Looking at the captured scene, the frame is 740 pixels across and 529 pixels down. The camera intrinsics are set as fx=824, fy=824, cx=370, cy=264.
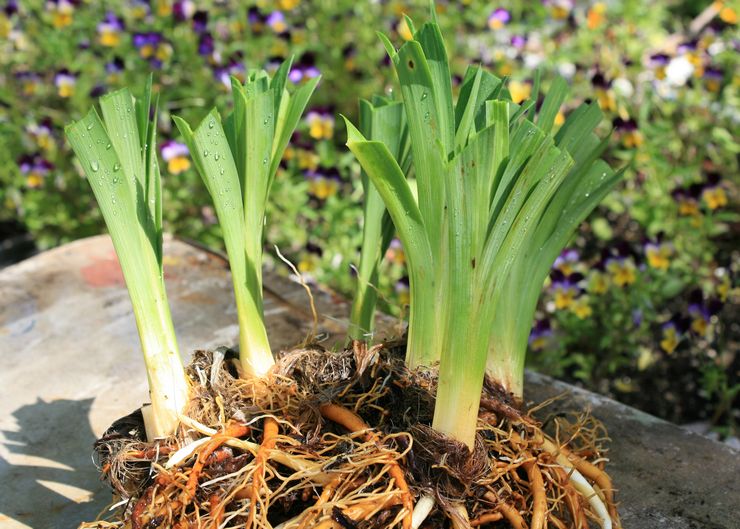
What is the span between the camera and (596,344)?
231 cm

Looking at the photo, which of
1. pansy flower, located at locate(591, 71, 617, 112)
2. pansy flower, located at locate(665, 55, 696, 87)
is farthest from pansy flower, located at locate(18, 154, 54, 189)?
pansy flower, located at locate(665, 55, 696, 87)

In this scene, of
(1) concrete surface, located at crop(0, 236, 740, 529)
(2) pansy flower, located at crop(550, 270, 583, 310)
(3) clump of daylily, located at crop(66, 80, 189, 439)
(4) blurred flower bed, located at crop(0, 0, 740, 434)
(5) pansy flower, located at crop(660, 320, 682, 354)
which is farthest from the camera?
(4) blurred flower bed, located at crop(0, 0, 740, 434)

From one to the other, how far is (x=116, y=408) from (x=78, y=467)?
0.18m

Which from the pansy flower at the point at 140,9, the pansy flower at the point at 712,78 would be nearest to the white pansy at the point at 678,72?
the pansy flower at the point at 712,78

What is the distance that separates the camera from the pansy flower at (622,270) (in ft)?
6.95

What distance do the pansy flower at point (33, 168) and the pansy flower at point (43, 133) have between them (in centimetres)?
7

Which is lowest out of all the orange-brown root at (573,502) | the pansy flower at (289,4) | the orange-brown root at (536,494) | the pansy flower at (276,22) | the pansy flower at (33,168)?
the pansy flower at (33,168)

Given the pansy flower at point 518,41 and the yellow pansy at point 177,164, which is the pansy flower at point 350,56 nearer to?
the pansy flower at point 518,41

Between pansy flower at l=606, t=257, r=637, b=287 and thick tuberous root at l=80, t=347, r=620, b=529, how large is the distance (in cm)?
107

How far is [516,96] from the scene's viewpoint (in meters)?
2.64

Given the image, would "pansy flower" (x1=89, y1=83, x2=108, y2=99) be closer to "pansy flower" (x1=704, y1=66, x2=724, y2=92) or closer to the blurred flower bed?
the blurred flower bed

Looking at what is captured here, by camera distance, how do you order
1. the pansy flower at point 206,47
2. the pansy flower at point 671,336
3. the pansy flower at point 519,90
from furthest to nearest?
the pansy flower at point 206,47
the pansy flower at point 519,90
the pansy flower at point 671,336

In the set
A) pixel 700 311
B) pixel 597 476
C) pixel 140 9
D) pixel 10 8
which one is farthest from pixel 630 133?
pixel 10 8

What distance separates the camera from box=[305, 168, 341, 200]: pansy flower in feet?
8.54
